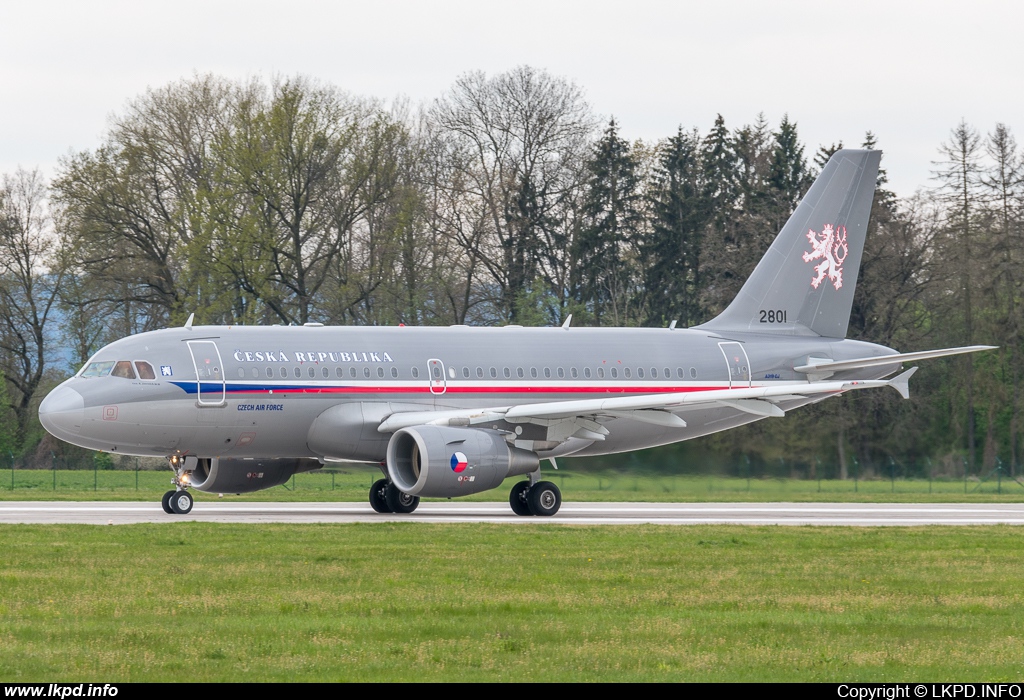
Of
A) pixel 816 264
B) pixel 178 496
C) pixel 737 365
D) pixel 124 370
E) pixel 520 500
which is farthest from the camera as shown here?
→ pixel 816 264

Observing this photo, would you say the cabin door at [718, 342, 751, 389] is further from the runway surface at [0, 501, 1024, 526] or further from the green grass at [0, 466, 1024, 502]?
the green grass at [0, 466, 1024, 502]

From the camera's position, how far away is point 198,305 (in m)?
54.2

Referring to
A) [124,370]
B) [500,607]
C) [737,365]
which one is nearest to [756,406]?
[737,365]

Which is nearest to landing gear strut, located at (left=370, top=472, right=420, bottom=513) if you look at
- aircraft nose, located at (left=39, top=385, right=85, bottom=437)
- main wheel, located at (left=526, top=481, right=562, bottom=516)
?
main wheel, located at (left=526, top=481, right=562, bottom=516)

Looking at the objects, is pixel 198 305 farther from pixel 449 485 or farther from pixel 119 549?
pixel 119 549

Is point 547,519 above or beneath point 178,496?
beneath

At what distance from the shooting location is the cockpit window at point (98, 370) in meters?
28.6

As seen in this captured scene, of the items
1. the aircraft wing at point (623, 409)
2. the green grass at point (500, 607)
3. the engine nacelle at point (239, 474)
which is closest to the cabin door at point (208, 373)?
the engine nacelle at point (239, 474)

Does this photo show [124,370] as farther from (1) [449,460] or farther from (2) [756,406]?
(2) [756,406]

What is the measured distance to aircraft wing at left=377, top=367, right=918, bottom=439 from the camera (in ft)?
94.8

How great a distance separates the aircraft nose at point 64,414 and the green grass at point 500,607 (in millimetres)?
4511

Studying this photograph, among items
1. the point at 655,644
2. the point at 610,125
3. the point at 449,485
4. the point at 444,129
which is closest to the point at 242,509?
the point at 449,485

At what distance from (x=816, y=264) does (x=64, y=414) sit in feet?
63.2

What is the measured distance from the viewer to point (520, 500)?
1192 inches
